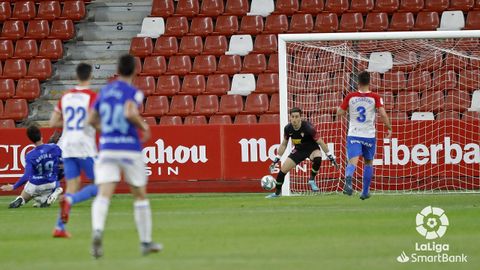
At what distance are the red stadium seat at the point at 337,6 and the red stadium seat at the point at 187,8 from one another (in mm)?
3252

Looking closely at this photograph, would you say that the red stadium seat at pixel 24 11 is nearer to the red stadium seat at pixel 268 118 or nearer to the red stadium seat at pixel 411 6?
the red stadium seat at pixel 268 118

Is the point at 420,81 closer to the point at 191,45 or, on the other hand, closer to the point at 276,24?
the point at 276,24

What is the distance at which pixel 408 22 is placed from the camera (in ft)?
84.9

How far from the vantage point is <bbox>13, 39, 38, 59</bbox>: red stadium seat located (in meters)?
27.1

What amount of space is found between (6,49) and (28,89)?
1674mm

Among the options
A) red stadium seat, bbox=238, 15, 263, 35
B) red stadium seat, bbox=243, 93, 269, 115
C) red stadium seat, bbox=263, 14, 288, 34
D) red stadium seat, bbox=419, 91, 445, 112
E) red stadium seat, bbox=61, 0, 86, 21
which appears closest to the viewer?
Answer: red stadium seat, bbox=419, 91, 445, 112

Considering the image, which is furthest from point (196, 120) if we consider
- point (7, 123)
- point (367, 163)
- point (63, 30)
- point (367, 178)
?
point (367, 178)

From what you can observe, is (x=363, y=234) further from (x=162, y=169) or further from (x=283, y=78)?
(x=162, y=169)

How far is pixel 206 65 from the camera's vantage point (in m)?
25.9

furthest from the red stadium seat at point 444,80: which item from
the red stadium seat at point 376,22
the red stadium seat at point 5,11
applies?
the red stadium seat at point 5,11

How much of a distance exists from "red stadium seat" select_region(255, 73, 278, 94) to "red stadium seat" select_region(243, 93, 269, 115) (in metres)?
0.32

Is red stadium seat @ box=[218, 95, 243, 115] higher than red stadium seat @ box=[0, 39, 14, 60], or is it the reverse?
red stadium seat @ box=[0, 39, 14, 60]

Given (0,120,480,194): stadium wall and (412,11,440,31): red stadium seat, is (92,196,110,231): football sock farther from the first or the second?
(412,11,440,31): red stadium seat

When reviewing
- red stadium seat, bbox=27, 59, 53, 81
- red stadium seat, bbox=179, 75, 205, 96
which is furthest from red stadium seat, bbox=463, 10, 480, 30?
red stadium seat, bbox=27, 59, 53, 81
